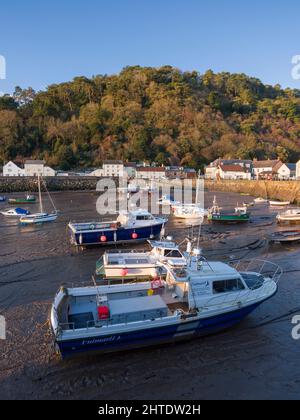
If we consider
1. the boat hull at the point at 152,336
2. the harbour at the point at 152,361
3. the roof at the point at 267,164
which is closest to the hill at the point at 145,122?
the roof at the point at 267,164

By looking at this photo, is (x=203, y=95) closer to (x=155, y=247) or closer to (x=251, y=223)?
(x=251, y=223)

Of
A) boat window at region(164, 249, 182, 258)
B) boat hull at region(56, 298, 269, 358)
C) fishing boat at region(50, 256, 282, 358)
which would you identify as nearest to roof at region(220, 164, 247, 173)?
boat window at region(164, 249, 182, 258)

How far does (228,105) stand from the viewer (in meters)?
139

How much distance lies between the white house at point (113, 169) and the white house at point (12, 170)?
21768mm

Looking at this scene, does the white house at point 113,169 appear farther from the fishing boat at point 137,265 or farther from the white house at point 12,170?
the fishing boat at point 137,265

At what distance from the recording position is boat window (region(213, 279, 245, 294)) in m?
12.0

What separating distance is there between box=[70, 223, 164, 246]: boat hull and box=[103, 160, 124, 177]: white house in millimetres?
65999

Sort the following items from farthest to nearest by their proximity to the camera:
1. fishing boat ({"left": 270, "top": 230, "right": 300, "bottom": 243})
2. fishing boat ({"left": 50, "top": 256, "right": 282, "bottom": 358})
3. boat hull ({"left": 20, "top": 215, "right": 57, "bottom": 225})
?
boat hull ({"left": 20, "top": 215, "right": 57, "bottom": 225}) < fishing boat ({"left": 270, "top": 230, "right": 300, "bottom": 243}) < fishing boat ({"left": 50, "top": 256, "right": 282, "bottom": 358})

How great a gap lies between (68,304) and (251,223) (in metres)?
26.1

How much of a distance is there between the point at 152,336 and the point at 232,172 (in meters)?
82.2

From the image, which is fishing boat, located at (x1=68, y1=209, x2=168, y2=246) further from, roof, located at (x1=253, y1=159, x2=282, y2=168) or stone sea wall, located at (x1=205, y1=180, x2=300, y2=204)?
roof, located at (x1=253, y1=159, x2=282, y2=168)

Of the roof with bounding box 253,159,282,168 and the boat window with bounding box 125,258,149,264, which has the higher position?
the roof with bounding box 253,159,282,168

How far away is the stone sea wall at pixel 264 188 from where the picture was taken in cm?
5353

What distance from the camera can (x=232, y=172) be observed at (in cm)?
8838
